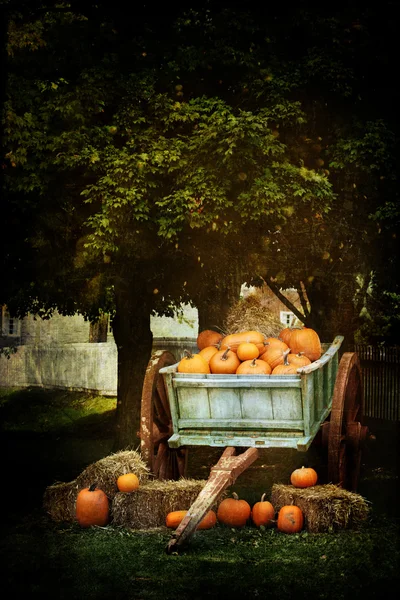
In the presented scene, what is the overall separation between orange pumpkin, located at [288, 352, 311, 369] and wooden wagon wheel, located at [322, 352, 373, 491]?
0.40 meters

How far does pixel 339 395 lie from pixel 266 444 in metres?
0.86

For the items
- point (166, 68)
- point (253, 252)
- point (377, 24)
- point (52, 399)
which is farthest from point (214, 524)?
point (52, 399)

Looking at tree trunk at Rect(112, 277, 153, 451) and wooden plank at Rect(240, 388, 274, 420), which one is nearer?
wooden plank at Rect(240, 388, 274, 420)

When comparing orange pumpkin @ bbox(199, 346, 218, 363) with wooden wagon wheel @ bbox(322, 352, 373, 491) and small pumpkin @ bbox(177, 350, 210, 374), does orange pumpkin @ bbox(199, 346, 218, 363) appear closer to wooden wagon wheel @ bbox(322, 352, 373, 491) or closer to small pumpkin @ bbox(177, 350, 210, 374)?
small pumpkin @ bbox(177, 350, 210, 374)

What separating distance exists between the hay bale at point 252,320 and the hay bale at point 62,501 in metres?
2.17

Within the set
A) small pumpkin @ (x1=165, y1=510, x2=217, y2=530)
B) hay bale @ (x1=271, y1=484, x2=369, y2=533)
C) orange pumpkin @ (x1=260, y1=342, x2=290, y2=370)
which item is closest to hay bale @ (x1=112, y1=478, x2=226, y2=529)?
small pumpkin @ (x1=165, y1=510, x2=217, y2=530)

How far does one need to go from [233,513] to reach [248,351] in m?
1.41

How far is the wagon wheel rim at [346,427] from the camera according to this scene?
6.43 meters

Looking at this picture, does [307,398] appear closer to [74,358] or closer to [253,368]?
[253,368]

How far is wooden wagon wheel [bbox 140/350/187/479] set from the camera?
6.71 meters

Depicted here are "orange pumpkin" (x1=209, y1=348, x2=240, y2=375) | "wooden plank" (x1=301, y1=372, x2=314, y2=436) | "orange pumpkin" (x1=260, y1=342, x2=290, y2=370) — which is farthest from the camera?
"orange pumpkin" (x1=260, y1=342, x2=290, y2=370)

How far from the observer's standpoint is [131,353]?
1130 centimetres

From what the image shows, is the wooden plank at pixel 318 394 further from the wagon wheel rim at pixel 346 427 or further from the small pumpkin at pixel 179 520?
the small pumpkin at pixel 179 520

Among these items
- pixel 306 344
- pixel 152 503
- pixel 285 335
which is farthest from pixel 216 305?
pixel 152 503
